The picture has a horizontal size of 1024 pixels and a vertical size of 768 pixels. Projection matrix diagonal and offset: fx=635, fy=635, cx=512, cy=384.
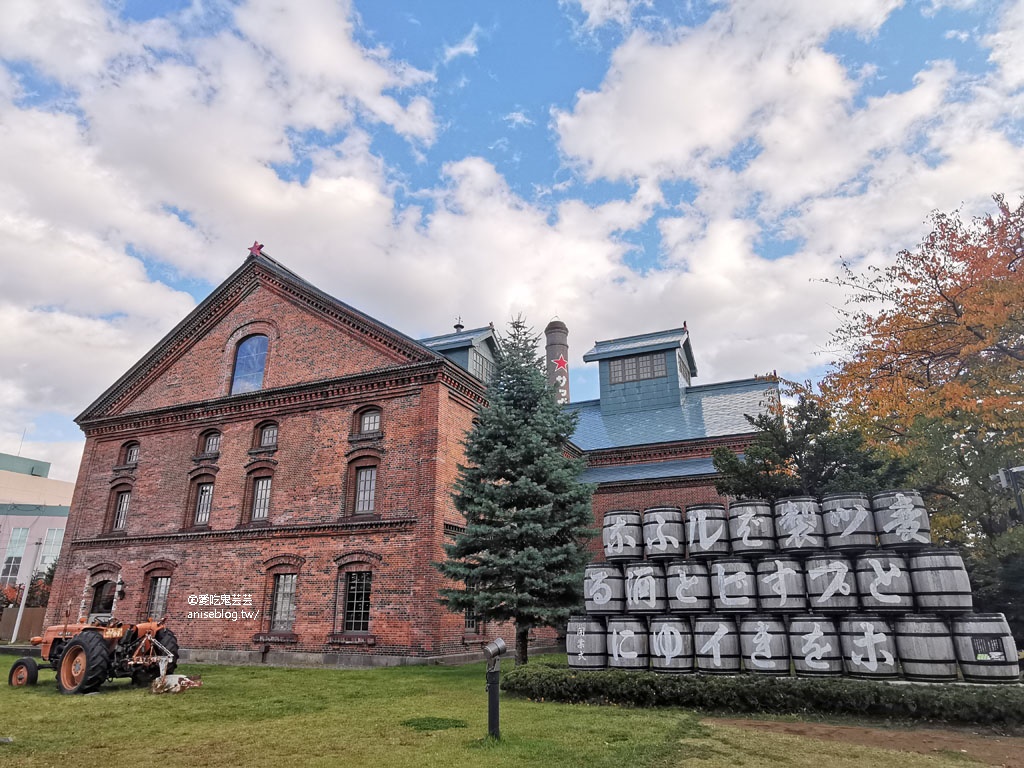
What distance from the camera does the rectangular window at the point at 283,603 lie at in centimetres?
1762

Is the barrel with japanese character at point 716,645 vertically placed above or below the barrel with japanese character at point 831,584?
below

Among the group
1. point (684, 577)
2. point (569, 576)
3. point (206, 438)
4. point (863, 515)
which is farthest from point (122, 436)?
point (863, 515)

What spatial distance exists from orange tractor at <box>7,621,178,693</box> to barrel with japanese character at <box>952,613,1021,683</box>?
42.0 ft

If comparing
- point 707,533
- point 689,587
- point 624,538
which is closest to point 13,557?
point 624,538

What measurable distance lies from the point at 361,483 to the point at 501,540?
5.82m

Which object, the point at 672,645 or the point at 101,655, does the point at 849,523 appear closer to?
the point at 672,645

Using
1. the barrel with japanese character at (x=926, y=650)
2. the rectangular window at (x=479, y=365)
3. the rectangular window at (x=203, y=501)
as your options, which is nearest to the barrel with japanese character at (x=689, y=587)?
the barrel with japanese character at (x=926, y=650)

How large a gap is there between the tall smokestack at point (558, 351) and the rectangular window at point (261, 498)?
65.8ft

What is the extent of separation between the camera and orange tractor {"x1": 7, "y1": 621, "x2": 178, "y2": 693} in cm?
1101

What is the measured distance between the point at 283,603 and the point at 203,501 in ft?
16.7

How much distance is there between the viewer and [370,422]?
61.2 ft

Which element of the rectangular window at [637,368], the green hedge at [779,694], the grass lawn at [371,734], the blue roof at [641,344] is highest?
the blue roof at [641,344]

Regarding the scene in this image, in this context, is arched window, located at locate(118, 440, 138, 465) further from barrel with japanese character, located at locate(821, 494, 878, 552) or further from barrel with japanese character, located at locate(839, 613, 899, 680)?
barrel with japanese character, located at locate(839, 613, 899, 680)

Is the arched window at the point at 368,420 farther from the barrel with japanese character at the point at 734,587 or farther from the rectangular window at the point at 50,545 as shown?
the rectangular window at the point at 50,545
